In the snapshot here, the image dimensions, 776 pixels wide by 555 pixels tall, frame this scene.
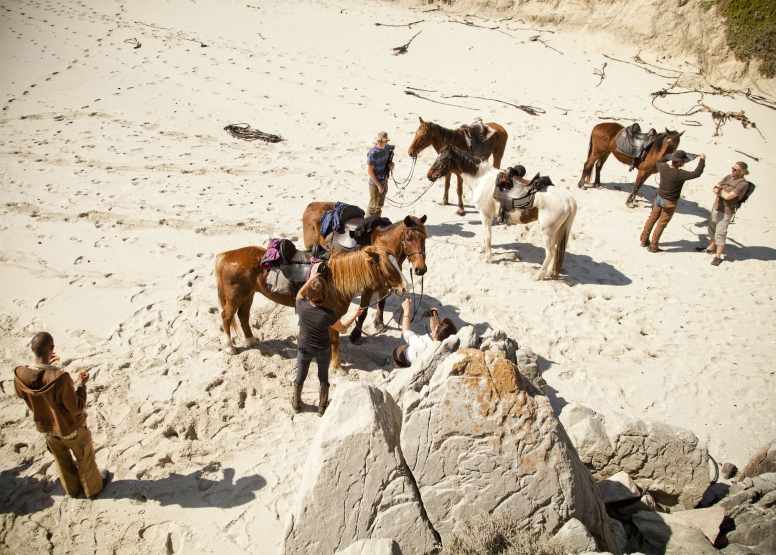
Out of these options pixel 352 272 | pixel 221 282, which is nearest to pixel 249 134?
pixel 221 282

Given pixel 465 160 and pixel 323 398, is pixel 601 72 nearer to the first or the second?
pixel 465 160

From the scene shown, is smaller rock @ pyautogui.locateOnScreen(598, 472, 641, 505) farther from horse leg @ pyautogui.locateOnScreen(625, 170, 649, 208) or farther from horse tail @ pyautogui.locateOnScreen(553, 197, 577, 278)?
horse leg @ pyautogui.locateOnScreen(625, 170, 649, 208)

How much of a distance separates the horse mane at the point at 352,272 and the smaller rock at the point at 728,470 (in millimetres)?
4177

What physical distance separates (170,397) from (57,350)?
180 centimetres

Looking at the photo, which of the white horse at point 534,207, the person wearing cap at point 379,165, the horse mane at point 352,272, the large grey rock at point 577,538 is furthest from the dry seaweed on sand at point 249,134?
the large grey rock at point 577,538

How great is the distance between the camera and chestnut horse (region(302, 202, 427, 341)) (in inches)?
218

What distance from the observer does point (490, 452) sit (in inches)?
121

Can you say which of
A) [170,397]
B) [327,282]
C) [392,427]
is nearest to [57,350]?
[170,397]

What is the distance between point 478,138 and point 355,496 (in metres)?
8.26

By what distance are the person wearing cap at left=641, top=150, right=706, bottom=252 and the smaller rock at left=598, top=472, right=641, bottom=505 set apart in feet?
18.8

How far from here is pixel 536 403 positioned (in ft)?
10.2

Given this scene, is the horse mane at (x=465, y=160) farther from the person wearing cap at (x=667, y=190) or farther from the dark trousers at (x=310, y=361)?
the dark trousers at (x=310, y=361)

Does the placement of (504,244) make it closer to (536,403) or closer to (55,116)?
(536,403)

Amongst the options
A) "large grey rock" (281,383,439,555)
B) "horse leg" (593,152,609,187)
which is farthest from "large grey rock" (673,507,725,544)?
"horse leg" (593,152,609,187)
